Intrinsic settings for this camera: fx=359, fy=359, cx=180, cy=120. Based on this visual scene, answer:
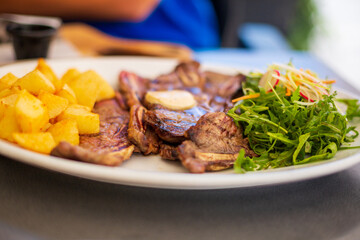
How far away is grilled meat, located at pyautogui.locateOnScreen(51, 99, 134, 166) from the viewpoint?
135cm

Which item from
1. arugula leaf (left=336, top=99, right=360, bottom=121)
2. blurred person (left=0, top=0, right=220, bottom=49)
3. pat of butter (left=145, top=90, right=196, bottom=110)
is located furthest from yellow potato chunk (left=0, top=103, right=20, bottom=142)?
blurred person (left=0, top=0, right=220, bottom=49)

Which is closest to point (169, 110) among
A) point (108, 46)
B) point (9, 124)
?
point (9, 124)

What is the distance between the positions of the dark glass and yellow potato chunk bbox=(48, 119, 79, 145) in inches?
55.5

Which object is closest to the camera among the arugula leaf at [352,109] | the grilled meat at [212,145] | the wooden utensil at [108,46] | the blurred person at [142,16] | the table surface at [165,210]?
the table surface at [165,210]

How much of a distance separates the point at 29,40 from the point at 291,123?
1.99m

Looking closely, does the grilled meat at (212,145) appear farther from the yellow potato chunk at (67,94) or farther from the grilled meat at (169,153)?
the yellow potato chunk at (67,94)

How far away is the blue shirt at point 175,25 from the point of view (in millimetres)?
4918

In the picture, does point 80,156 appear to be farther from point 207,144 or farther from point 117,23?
point 117,23

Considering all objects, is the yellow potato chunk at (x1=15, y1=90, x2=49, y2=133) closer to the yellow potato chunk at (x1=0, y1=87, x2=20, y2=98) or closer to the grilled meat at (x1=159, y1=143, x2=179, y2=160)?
the yellow potato chunk at (x1=0, y1=87, x2=20, y2=98)

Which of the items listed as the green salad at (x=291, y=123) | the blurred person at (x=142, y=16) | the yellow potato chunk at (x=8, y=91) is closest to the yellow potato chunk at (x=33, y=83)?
the yellow potato chunk at (x=8, y=91)

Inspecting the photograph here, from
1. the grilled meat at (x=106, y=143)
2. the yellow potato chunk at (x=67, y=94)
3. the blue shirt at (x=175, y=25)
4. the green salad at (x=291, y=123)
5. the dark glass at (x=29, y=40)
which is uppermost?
Result: the green salad at (x=291, y=123)

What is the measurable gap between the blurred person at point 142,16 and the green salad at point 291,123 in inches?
125

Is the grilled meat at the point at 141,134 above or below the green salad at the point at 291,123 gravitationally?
below

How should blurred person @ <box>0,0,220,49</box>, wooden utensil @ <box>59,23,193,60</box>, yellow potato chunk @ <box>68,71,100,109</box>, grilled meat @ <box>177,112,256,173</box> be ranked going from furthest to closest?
blurred person @ <box>0,0,220,49</box>, wooden utensil @ <box>59,23,193,60</box>, yellow potato chunk @ <box>68,71,100,109</box>, grilled meat @ <box>177,112,256,173</box>
